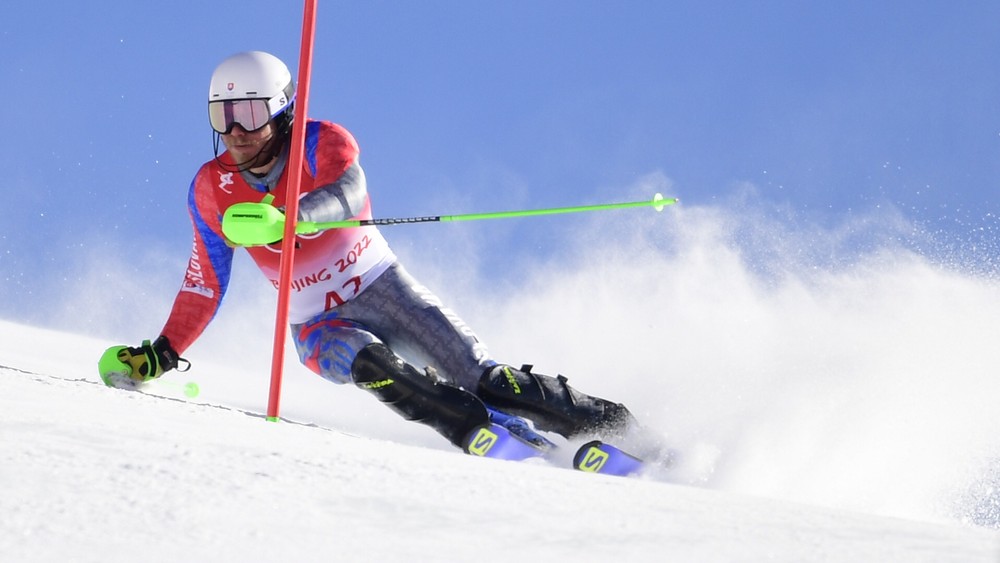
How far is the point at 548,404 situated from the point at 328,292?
110cm

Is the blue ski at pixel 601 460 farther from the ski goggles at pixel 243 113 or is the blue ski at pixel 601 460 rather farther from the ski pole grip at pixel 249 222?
the ski goggles at pixel 243 113

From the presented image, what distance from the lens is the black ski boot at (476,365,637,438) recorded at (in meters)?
4.54

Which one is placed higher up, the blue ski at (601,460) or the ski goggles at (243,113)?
the ski goggles at (243,113)

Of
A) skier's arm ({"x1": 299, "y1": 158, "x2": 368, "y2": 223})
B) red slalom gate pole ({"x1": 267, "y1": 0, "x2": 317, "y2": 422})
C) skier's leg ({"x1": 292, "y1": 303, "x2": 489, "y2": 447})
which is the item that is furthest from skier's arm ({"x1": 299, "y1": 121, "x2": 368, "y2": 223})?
skier's leg ({"x1": 292, "y1": 303, "x2": 489, "y2": 447})

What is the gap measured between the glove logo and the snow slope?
199 centimetres

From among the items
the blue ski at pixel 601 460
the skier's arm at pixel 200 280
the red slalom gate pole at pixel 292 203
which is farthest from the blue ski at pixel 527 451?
the skier's arm at pixel 200 280

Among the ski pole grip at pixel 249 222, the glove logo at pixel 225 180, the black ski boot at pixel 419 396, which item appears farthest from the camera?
the glove logo at pixel 225 180

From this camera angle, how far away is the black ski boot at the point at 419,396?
423 cm

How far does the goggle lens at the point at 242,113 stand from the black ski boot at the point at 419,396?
1.10m

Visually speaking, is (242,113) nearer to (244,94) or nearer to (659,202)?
(244,94)

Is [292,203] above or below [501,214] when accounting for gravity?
below

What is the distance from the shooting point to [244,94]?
4723 mm

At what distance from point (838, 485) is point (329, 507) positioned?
2.58m

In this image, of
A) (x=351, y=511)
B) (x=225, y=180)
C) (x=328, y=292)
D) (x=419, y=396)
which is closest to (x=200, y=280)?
(x=225, y=180)
